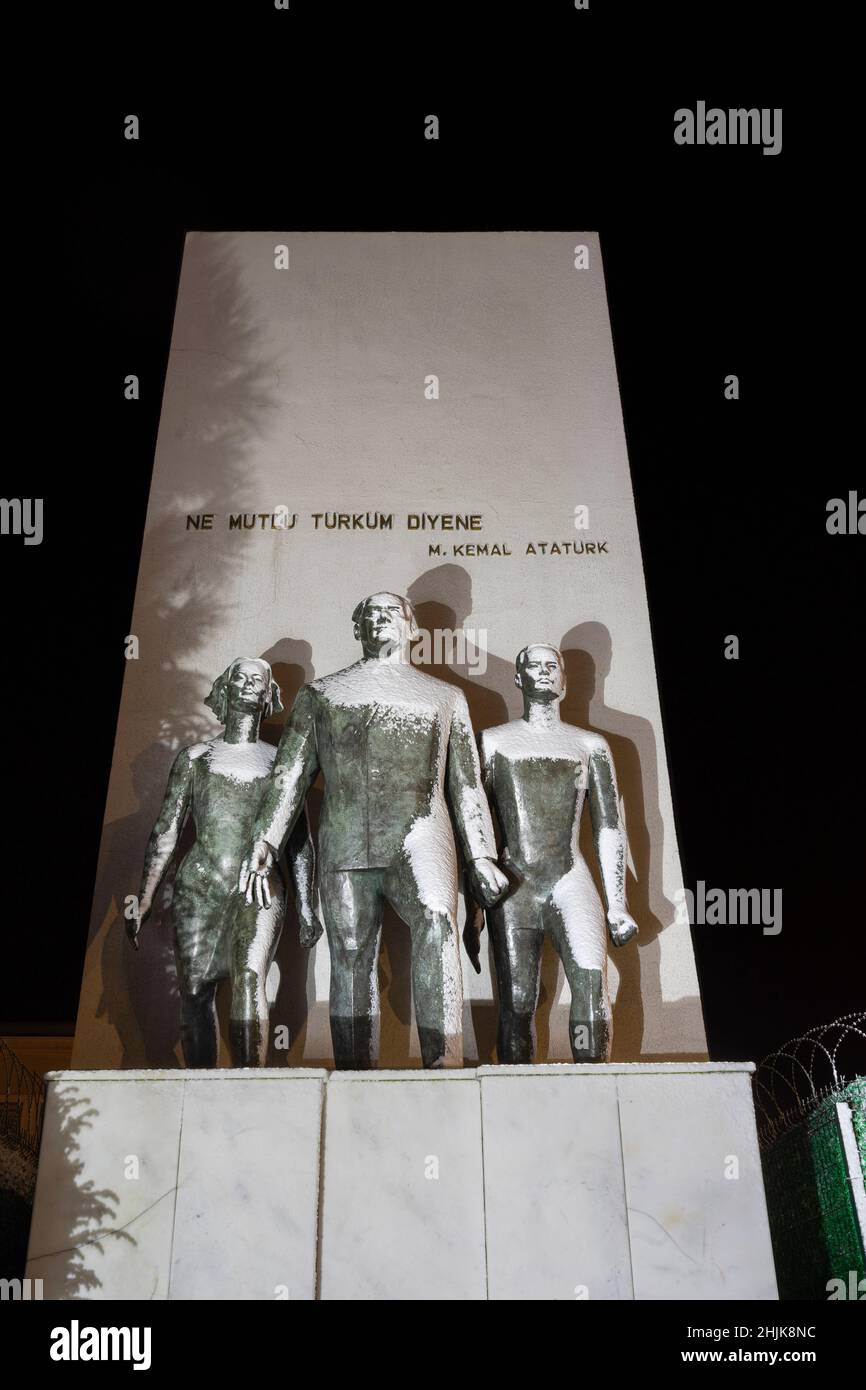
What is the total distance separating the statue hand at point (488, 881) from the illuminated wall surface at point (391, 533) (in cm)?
118

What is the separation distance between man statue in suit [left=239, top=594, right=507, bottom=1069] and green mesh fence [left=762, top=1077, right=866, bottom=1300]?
191 centimetres

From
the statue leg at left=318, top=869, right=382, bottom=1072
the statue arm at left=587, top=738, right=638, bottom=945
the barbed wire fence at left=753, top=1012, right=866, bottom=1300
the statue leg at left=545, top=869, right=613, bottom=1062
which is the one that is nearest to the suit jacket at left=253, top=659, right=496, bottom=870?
the statue leg at left=318, top=869, right=382, bottom=1072

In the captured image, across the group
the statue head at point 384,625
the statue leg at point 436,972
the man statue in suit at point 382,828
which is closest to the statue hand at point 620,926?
the man statue in suit at point 382,828

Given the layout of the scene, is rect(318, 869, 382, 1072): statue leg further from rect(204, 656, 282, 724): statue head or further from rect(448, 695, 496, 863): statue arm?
rect(204, 656, 282, 724): statue head

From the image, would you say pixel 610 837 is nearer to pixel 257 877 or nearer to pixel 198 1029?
pixel 257 877

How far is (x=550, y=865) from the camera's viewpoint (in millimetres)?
6609

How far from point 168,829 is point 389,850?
4.38 ft

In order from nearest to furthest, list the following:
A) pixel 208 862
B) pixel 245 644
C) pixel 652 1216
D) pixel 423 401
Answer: pixel 652 1216, pixel 208 862, pixel 245 644, pixel 423 401

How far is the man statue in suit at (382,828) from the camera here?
605 cm

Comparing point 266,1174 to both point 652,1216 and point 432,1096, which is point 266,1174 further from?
point 652,1216

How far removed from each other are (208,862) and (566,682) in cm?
260

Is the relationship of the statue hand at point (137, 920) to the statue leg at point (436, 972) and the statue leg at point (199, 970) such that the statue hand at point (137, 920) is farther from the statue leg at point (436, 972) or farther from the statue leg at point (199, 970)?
the statue leg at point (436, 972)

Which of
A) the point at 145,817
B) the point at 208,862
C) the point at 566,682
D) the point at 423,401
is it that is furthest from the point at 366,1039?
the point at 423,401

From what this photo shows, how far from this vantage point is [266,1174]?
5406mm
